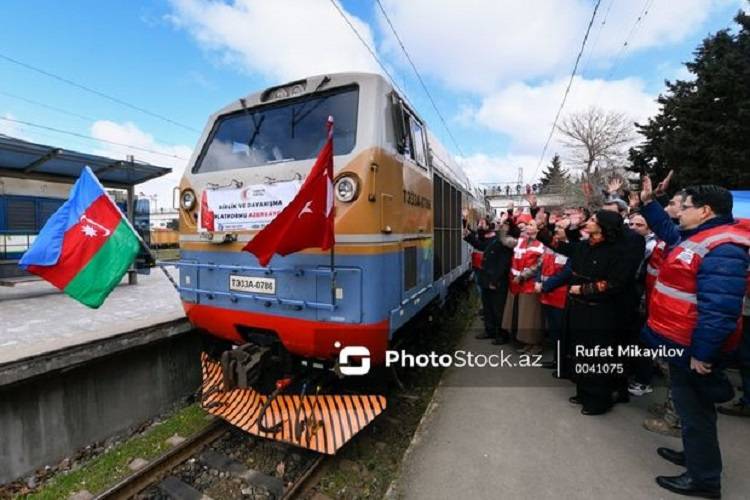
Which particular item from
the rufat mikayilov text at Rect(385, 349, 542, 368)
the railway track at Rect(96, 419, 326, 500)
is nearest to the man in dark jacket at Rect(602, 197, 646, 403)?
the rufat mikayilov text at Rect(385, 349, 542, 368)

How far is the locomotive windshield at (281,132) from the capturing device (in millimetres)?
3736

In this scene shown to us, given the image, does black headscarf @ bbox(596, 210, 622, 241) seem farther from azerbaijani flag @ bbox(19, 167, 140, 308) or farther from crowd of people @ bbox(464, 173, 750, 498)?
azerbaijani flag @ bbox(19, 167, 140, 308)

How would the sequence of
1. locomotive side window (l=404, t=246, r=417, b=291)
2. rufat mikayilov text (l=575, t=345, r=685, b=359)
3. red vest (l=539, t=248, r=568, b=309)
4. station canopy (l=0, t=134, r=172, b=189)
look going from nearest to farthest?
rufat mikayilov text (l=575, t=345, r=685, b=359) < locomotive side window (l=404, t=246, r=417, b=291) < red vest (l=539, t=248, r=568, b=309) < station canopy (l=0, t=134, r=172, b=189)

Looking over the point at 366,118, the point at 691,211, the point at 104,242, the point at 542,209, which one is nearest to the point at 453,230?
the point at 542,209

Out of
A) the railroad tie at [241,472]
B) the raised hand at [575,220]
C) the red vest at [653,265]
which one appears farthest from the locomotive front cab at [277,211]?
the raised hand at [575,220]

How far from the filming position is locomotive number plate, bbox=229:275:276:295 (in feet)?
11.7

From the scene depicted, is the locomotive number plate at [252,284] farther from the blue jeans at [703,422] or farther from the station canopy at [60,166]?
the station canopy at [60,166]

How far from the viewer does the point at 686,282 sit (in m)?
2.71

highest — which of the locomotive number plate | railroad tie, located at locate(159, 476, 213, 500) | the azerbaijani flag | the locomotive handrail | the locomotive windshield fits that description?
the locomotive windshield

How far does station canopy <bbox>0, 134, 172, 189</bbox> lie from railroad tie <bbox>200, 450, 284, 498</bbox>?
6.43 m

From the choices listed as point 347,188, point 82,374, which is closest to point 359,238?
point 347,188

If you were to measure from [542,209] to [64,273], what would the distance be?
5.30m

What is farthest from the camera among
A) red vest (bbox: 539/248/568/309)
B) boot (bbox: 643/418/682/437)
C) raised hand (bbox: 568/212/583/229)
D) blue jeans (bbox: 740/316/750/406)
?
raised hand (bbox: 568/212/583/229)

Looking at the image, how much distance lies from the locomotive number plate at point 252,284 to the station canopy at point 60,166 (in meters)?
5.83
